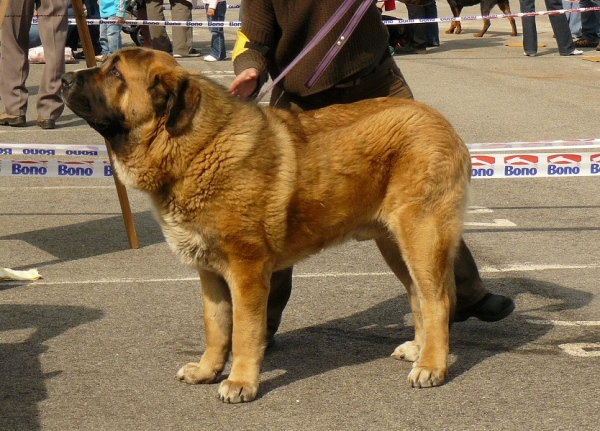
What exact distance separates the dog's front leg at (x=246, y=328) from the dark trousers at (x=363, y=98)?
2.44 feet

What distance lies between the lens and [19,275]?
670 centimetres

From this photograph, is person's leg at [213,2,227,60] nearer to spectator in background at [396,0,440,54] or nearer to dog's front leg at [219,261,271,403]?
spectator in background at [396,0,440,54]

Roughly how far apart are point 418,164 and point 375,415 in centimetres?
119

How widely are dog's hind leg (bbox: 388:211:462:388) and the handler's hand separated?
1068 millimetres

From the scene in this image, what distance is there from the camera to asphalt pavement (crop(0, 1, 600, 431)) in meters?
4.52

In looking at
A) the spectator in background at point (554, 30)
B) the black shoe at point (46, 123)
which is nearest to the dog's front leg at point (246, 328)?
the black shoe at point (46, 123)

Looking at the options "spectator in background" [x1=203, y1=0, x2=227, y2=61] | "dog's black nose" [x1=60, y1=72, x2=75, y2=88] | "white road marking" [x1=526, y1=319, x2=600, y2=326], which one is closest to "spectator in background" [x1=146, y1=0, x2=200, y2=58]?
"spectator in background" [x1=203, y1=0, x2=227, y2=61]

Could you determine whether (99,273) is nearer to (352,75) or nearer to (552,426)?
(352,75)

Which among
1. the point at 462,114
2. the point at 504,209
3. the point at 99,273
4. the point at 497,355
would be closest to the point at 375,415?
the point at 497,355

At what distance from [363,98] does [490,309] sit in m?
1.35

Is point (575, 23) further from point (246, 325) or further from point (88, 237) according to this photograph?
point (246, 325)

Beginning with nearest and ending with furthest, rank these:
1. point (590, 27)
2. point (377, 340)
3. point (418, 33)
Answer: point (377, 340) < point (590, 27) < point (418, 33)

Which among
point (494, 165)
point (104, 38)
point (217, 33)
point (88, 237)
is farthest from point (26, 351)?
point (217, 33)

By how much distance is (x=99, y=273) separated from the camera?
6.94 metres
